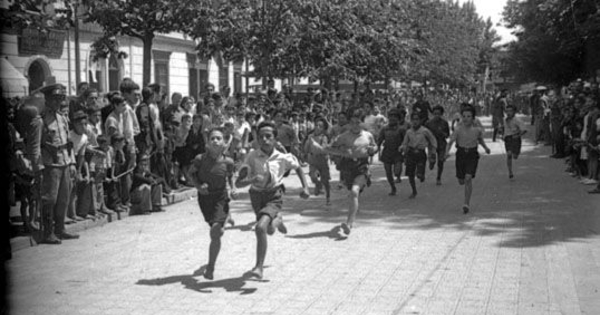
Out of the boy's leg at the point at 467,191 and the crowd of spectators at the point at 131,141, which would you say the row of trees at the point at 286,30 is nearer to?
the crowd of spectators at the point at 131,141

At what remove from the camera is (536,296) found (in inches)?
265

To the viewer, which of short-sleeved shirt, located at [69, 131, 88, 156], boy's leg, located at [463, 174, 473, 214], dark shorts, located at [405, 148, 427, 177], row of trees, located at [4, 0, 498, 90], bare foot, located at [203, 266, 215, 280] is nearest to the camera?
bare foot, located at [203, 266, 215, 280]

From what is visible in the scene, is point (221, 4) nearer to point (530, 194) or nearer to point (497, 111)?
point (530, 194)

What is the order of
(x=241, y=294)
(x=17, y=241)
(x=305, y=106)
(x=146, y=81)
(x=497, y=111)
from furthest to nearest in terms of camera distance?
1. (x=497, y=111)
2. (x=305, y=106)
3. (x=146, y=81)
4. (x=17, y=241)
5. (x=241, y=294)

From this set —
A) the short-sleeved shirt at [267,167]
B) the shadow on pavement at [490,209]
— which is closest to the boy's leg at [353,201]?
the shadow on pavement at [490,209]

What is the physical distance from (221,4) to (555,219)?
10.3 metres

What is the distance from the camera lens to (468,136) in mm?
12156

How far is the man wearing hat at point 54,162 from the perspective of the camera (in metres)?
9.41

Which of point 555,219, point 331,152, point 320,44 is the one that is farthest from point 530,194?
point 320,44

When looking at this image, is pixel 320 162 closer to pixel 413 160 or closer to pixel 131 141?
pixel 413 160

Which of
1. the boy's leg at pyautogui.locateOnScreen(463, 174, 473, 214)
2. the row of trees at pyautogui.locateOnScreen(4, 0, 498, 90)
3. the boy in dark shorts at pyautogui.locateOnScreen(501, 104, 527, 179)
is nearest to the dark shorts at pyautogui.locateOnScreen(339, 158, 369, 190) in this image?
the boy's leg at pyautogui.locateOnScreen(463, 174, 473, 214)

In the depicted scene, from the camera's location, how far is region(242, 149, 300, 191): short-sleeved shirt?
25.5 feet

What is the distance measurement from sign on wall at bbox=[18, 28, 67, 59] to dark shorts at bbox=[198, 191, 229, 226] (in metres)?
14.8

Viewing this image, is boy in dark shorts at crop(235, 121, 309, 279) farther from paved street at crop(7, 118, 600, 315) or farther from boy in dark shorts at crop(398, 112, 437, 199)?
boy in dark shorts at crop(398, 112, 437, 199)
